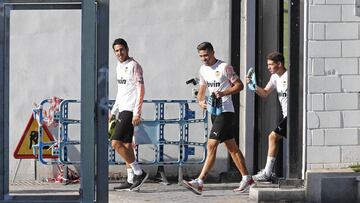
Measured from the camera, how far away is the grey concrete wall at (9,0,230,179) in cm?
1353

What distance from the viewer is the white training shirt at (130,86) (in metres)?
12.2

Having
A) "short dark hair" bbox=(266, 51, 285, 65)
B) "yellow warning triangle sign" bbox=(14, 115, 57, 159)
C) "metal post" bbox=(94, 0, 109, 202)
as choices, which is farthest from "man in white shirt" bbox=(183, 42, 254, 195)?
"metal post" bbox=(94, 0, 109, 202)

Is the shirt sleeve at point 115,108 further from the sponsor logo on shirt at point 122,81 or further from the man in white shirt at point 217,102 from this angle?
the man in white shirt at point 217,102

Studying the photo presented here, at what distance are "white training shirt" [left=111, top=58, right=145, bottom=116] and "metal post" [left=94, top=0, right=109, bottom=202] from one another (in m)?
5.71

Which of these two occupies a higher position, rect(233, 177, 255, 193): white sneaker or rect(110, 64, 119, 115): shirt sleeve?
rect(110, 64, 119, 115): shirt sleeve

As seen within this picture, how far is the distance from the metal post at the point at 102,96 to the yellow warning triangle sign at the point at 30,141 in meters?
6.72

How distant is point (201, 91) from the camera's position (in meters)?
12.3

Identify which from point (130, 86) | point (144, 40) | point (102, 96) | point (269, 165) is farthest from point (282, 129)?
point (102, 96)

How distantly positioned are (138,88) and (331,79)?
2.34 metres

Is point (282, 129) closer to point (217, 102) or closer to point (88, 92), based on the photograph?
point (217, 102)

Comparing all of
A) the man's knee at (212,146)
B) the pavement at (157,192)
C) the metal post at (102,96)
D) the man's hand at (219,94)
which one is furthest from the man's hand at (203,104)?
the metal post at (102,96)

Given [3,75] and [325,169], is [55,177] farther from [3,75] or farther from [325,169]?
[3,75]

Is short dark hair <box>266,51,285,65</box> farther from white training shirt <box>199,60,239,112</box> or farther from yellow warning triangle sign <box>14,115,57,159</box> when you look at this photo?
yellow warning triangle sign <box>14,115,57,159</box>

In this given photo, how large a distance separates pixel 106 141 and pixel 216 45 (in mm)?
7316
